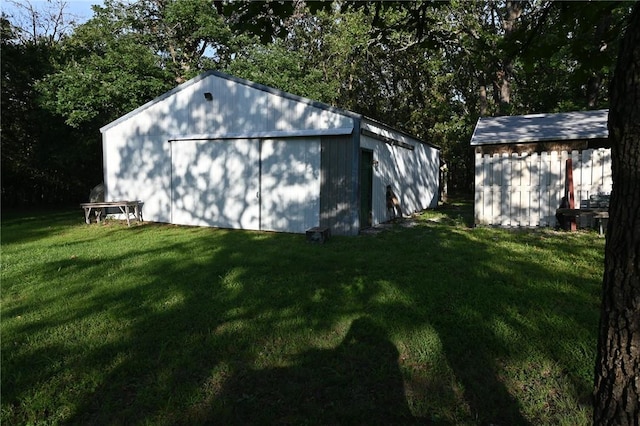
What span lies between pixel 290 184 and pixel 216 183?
2.52m

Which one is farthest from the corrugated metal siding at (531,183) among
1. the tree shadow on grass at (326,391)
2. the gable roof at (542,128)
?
the tree shadow on grass at (326,391)

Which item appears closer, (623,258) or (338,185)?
(623,258)

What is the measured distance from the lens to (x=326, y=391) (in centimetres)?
283

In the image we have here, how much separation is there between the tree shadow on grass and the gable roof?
9087mm

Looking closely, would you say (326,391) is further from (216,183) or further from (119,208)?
(119,208)

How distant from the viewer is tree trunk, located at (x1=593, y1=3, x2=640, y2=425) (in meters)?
1.38

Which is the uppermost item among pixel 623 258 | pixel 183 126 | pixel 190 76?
pixel 190 76

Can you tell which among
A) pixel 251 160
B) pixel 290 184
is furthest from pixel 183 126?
pixel 290 184

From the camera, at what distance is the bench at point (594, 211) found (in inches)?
340

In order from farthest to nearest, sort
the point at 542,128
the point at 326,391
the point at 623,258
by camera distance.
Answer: the point at 542,128
the point at 326,391
the point at 623,258

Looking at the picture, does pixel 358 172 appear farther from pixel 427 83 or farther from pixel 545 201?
pixel 427 83

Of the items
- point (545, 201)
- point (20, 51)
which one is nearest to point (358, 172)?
point (545, 201)

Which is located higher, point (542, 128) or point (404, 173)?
point (542, 128)

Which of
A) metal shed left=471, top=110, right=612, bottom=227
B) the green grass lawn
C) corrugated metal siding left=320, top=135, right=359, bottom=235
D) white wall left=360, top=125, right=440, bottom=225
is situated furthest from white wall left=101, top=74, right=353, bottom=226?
the green grass lawn
